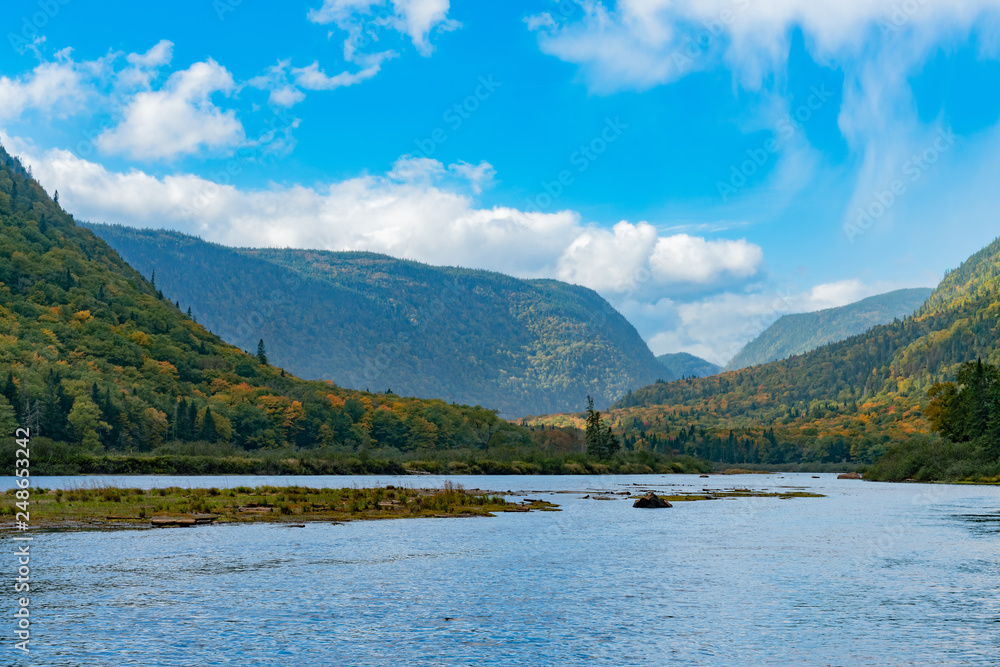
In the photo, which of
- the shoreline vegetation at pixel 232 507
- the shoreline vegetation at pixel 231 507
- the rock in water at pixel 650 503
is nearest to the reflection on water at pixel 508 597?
the shoreline vegetation at pixel 231 507

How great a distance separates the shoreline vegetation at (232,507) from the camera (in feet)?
191

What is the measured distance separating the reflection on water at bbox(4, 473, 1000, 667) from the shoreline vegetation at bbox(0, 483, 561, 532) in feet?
14.6

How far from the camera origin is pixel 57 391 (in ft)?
606

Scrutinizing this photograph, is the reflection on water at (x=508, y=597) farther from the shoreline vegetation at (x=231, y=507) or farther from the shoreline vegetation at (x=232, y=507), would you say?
the shoreline vegetation at (x=232, y=507)

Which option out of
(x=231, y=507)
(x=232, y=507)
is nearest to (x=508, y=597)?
(x=232, y=507)

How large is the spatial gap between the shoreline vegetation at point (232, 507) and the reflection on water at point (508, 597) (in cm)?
446

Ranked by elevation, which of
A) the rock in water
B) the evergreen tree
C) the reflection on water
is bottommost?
the rock in water

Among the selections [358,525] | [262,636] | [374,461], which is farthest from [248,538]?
[374,461]

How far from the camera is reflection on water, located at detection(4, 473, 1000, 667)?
25.0 m

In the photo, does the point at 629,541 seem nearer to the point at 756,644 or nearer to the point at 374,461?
the point at 756,644

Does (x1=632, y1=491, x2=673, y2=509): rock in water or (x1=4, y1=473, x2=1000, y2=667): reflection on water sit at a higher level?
(x1=4, y1=473, x2=1000, y2=667): reflection on water

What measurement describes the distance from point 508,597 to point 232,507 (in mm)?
40290

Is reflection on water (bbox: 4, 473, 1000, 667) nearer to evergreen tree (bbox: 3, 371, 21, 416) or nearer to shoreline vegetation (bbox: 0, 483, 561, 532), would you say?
shoreline vegetation (bbox: 0, 483, 561, 532)

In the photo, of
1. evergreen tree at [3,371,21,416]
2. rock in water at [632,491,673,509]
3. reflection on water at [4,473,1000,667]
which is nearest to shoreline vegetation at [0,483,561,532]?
reflection on water at [4,473,1000,667]
